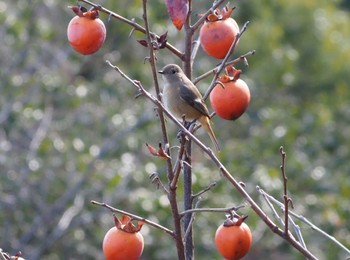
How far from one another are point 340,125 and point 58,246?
221cm

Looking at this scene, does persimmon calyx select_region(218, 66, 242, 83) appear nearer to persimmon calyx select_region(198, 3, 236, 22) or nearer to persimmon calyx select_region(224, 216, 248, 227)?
persimmon calyx select_region(198, 3, 236, 22)

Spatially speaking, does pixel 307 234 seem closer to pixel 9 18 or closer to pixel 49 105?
pixel 49 105

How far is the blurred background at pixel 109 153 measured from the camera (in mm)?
4832

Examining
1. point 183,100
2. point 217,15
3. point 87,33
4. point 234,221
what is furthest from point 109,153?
point 234,221

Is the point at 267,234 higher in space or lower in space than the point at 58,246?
higher

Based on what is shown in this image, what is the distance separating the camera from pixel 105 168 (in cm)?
505

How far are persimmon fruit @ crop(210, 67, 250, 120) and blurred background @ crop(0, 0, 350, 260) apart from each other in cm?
242

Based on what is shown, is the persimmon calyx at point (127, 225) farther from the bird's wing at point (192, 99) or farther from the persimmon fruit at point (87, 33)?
the bird's wing at point (192, 99)

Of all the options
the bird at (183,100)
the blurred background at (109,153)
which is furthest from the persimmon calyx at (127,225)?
the blurred background at (109,153)

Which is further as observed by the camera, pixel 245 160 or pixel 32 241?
pixel 245 160

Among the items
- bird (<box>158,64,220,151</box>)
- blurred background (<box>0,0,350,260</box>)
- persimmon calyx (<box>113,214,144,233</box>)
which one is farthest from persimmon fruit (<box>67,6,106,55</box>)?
blurred background (<box>0,0,350,260</box>)

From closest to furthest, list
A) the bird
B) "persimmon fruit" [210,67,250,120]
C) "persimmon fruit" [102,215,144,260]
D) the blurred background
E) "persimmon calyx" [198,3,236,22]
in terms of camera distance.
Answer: "persimmon fruit" [102,215,144,260] < "persimmon fruit" [210,67,250,120] < "persimmon calyx" [198,3,236,22] < the bird < the blurred background

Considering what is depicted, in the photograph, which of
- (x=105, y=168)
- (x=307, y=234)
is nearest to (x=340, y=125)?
(x=307, y=234)

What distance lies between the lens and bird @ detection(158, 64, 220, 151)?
8.54 ft
